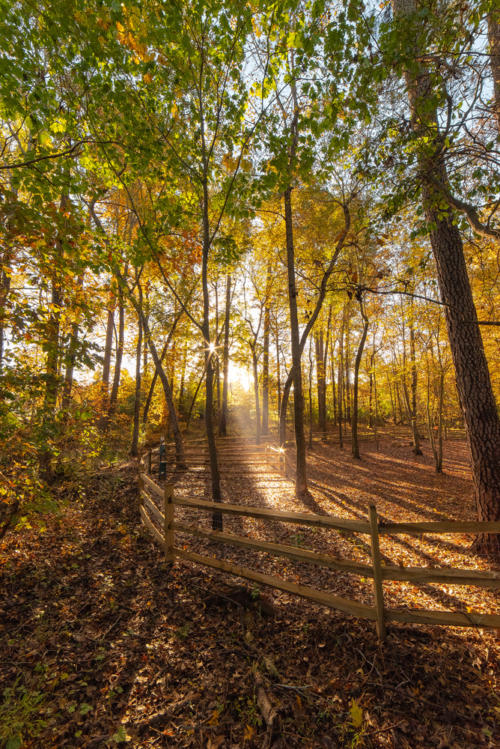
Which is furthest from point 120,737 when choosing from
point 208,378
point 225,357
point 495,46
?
point 225,357

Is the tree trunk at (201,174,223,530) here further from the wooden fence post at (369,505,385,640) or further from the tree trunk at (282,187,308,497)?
the wooden fence post at (369,505,385,640)

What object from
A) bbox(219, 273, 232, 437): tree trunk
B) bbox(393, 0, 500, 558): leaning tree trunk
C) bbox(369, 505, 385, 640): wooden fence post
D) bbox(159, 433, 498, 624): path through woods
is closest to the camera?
bbox(369, 505, 385, 640): wooden fence post

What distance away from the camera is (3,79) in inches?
119

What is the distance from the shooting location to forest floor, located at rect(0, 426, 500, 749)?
2516mm

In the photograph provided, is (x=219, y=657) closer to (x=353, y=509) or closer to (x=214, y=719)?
(x=214, y=719)

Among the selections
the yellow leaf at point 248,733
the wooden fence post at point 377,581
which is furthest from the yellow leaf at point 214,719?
the wooden fence post at point 377,581

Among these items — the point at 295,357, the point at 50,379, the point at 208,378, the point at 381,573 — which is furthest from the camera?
the point at 295,357

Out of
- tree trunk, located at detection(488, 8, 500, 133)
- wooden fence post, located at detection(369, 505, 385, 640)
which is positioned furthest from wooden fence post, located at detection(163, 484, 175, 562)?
tree trunk, located at detection(488, 8, 500, 133)

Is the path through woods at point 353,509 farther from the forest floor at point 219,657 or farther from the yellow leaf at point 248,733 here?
the yellow leaf at point 248,733

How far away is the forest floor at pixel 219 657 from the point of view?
2516 millimetres

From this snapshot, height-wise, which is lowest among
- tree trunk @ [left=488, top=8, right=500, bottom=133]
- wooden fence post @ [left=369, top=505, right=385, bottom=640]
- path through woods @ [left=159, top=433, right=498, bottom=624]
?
path through woods @ [left=159, top=433, right=498, bottom=624]

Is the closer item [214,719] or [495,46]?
[214,719]

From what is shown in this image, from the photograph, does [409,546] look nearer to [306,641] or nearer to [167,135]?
[306,641]

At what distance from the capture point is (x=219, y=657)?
3.28 metres
